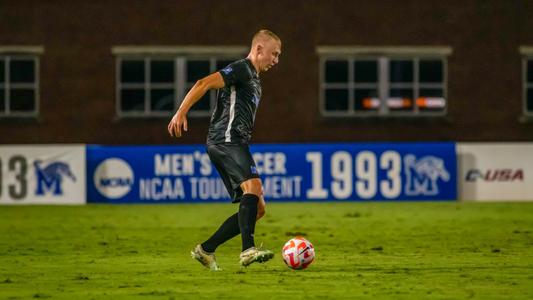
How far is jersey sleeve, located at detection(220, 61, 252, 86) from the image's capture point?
38.9 feet

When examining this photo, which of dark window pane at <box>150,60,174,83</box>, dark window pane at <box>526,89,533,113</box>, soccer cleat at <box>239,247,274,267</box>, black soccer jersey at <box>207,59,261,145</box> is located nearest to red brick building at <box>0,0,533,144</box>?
dark window pane at <box>150,60,174,83</box>

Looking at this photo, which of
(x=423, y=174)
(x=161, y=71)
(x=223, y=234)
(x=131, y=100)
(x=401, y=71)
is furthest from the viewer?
(x=401, y=71)

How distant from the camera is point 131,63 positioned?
115ft

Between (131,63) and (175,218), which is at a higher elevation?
(131,63)

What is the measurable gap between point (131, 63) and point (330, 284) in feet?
81.1

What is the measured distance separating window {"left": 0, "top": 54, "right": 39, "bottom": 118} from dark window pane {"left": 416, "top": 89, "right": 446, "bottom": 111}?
10.6m

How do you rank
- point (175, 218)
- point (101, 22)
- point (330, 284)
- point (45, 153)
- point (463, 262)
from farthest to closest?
point (101, 22), point (45, 153), point (175, 218), point (463, 262), point (330, 284)

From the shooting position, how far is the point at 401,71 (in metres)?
35.5

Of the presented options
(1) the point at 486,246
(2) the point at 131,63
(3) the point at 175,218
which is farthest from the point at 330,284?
(2) the point at 131,63

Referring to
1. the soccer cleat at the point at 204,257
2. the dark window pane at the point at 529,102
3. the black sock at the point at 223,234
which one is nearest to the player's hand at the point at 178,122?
the black sock at the point at 223,234

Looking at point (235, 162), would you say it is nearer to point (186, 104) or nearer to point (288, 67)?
point (186, 104)

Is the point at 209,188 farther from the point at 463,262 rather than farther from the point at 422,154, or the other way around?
the point at 463,262

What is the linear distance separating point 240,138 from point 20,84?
78.3 ft

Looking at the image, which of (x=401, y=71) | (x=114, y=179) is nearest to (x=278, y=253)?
(x=114, y=179)
